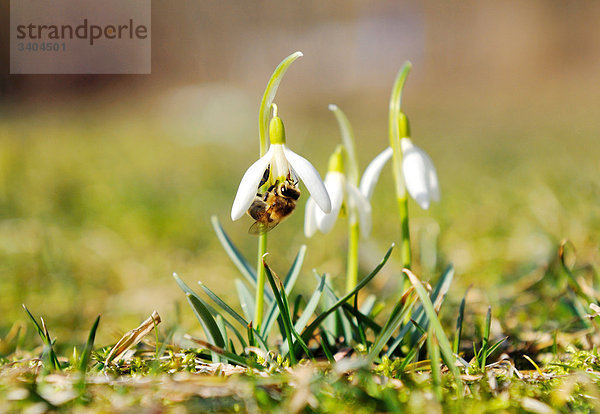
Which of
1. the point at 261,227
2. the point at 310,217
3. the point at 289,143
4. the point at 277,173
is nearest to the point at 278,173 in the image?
the point at 277,173

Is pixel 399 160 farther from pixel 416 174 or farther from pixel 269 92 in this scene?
pixel 269 92

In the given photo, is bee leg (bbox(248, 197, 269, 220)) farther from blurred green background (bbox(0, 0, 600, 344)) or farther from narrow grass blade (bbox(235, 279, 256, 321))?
blurred green background (bbox(0, 0, 600, 344))

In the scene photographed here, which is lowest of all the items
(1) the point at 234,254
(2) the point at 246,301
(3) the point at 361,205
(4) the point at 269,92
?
(2) the point at 246,301

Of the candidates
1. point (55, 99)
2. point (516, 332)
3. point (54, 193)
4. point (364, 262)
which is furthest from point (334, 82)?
point (516, 332)

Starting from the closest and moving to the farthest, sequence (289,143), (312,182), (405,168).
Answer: (312,182), (405,168), (289,143)

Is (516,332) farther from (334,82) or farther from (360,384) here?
(334,82)

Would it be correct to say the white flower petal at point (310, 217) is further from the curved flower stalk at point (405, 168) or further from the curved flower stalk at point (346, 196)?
the curved flower stalk at point (405, 168)
